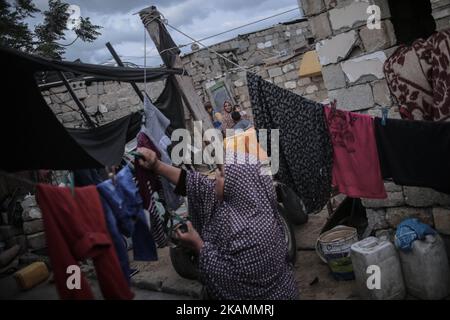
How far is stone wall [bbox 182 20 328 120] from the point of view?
11281mm

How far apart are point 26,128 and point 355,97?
320 centimetres

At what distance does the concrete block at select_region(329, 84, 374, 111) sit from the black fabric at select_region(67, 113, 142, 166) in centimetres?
333

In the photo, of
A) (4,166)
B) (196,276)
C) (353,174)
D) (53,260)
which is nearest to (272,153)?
(353,174)

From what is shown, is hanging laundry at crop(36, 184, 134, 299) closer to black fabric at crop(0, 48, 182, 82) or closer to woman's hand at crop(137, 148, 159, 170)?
woman's hand at crop(137, 148, 159, 170)

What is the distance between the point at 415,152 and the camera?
8.36ft

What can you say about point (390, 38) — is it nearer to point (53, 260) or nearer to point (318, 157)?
point (318, 157)

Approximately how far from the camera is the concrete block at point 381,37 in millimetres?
3164

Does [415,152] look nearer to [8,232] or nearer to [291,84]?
[8,232]

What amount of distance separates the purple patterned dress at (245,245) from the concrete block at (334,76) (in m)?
1.69

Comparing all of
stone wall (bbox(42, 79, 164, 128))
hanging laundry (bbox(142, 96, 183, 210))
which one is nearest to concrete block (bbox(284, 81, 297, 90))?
stone wall (bbox(42, 79, 164, 128))

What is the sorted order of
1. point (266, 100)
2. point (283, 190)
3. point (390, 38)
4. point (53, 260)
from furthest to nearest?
point (283, 190), point (390, 38), point (266, 100), point (53, 260)

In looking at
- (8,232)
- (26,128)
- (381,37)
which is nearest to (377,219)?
(381,37)

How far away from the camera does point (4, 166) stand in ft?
10.8

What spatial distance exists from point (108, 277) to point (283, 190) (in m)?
3.21
